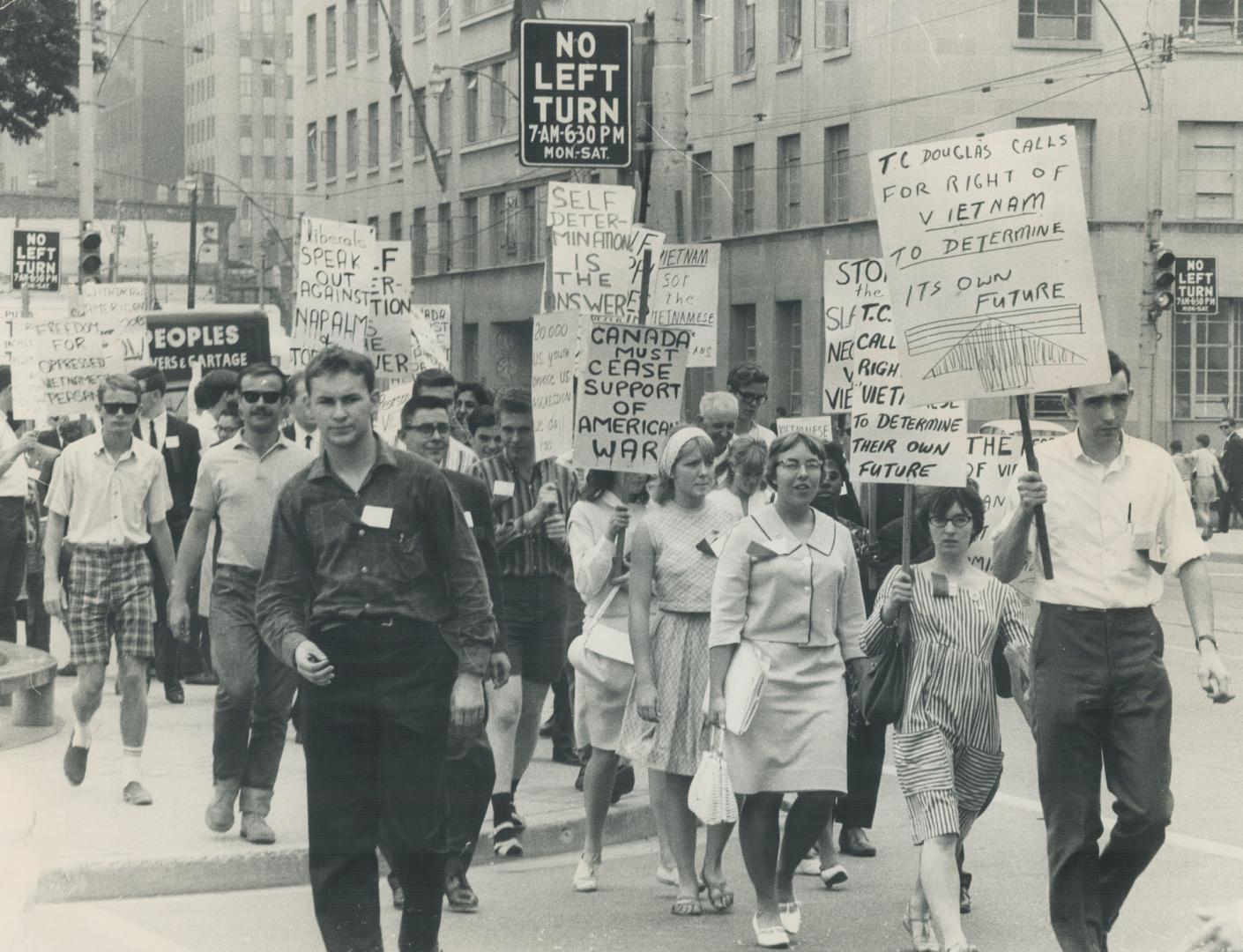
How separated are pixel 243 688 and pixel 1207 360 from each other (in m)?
36.5

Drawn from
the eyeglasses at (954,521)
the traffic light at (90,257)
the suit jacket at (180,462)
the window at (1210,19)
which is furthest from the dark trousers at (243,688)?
the window at (1210,19)

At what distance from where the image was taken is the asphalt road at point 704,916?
7.38 m

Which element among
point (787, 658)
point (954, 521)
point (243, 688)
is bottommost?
point (243, 688)

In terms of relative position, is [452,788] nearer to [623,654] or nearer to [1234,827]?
[623,654]

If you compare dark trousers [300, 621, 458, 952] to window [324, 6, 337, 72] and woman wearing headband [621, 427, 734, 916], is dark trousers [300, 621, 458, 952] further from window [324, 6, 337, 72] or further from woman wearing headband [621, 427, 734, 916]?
window [324, 6, 337, 72]

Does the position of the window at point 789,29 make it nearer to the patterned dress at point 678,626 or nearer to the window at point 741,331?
the window at point 741,331

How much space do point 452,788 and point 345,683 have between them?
5.98ft

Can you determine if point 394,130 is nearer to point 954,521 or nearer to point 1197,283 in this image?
point 1197,283

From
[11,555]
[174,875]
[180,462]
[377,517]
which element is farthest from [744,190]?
[377,517]

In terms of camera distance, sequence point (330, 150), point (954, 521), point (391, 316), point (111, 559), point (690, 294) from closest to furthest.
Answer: point (954, 521)
point (111, 559)
point (391, 316)
point (690, 294)
point (330, 150)

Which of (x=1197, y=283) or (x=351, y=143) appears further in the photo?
(x=351, y=143)

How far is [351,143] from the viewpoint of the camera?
66375 millimetres

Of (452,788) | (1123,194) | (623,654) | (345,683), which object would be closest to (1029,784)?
(623,654)

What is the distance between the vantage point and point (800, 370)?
45656 mm
